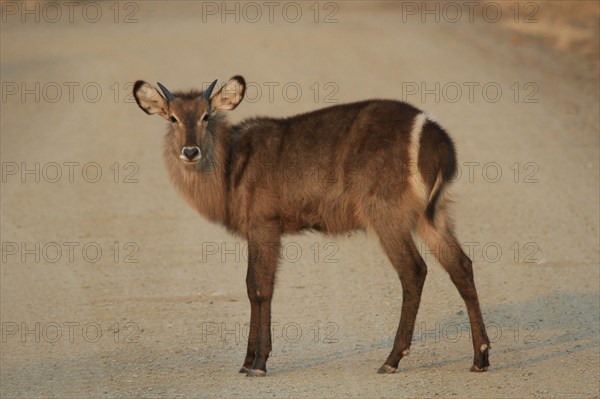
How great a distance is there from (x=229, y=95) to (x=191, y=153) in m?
0.63

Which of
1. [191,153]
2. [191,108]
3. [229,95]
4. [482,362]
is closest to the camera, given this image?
[482,362]

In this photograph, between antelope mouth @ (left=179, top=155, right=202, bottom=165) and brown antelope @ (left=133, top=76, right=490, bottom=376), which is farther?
antelope mouth @ (left=179, top=155, right=202, bottom=165)

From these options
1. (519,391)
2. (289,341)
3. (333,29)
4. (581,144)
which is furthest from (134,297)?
(333,29)

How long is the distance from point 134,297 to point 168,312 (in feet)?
1.68

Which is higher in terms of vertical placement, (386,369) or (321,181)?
(321,181)

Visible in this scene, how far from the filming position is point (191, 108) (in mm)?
6961

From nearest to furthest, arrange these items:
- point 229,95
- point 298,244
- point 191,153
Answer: point 191,153
point 229,95
point 298,244

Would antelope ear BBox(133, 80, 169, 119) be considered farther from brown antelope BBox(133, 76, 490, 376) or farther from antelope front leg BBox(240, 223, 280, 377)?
antelope front leg BBox(240, 223, 280, 377)

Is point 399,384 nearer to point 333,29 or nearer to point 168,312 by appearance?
point 168,312

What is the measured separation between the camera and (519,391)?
5.95 metres

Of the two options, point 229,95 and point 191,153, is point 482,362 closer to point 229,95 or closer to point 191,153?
point 191,153

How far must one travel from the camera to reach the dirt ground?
6543 millimetres

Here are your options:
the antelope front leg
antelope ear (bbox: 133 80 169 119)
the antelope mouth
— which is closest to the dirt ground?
the antelope front leg

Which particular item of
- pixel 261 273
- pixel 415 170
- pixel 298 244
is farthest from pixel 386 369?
pixel 298 244
